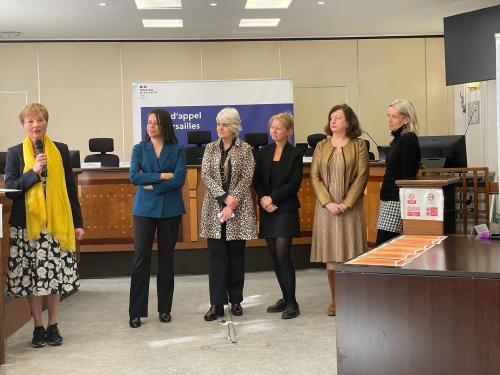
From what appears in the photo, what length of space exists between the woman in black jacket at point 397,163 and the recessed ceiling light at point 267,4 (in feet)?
15.9

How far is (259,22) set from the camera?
10078mm

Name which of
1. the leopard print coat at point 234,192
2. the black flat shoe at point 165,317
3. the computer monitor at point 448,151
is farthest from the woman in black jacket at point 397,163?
the computer monitor at point 448,151

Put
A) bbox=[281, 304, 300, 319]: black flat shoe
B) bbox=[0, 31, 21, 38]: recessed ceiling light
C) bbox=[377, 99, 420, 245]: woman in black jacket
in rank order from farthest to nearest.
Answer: bbox=[0, 31, 21, 38]: recessed ceiling light, bbox=[281, 304, 300, 319]: black flat shoe, bbox=[377, 99, 420, 245]: woman in black jacket

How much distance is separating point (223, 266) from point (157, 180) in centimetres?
76

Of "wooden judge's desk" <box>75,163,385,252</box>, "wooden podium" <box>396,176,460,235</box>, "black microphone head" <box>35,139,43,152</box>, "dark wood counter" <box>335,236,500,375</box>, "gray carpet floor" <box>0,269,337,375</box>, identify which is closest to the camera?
"dark wood counter" <box>335,236,500,375</box>

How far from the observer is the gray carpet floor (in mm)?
3531

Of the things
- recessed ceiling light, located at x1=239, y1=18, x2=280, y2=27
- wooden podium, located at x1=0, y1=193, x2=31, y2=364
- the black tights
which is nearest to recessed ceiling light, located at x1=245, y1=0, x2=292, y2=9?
recessed ceiling light, located at x1=239, y1=18, x2=280, y2=27

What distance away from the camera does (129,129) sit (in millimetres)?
11336

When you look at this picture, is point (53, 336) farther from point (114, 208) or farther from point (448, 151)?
point (448, 151)

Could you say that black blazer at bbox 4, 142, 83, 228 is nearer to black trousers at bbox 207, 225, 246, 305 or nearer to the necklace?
black trousers at bbox 207, 225, 246, 305

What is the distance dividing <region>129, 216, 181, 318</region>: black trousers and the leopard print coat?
24 cm

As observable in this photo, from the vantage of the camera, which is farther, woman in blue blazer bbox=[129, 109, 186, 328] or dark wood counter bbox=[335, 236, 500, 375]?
woman in blue blazer bbox=[129, 109, 186, 328]

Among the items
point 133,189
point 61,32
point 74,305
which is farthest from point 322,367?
point 61,32

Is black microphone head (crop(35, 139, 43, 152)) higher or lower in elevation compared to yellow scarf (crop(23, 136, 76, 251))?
higher
